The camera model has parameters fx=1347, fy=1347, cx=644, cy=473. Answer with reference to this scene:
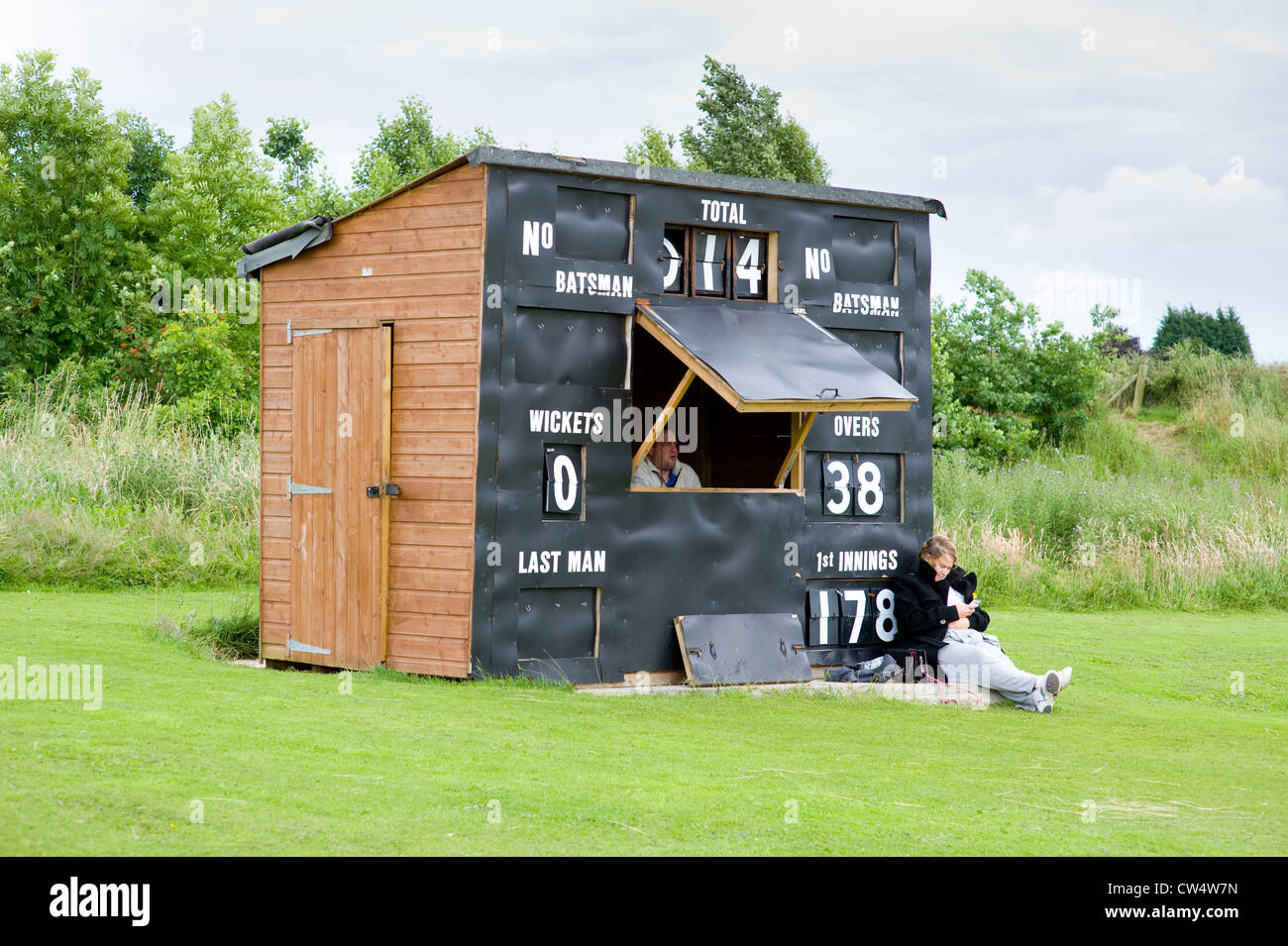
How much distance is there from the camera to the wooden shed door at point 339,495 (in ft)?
32.6

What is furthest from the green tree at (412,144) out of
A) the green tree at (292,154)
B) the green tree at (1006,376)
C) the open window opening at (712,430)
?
the open window opening at (712,430)

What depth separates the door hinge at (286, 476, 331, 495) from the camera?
10.3 meters

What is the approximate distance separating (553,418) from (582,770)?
3720mm

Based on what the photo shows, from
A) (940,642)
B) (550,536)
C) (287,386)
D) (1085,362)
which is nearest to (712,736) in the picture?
(550,536)

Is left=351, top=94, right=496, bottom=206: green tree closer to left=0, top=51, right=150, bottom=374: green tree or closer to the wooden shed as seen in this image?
left=0, top=51, right=150, bottom=374: green tree

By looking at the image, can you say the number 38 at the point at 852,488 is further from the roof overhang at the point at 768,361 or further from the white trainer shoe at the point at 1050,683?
the white trainer shoe at the point at 1050,683

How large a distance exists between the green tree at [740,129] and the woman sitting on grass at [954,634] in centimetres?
3502

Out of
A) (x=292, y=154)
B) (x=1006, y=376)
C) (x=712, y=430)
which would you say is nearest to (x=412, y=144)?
(x=292, y=154)

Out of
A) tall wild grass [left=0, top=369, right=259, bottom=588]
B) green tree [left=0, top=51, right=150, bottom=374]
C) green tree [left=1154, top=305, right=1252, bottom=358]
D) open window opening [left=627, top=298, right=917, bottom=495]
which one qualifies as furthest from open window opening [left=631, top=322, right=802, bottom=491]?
green tree [left=1154, top=305, right=1252, bottom=358]

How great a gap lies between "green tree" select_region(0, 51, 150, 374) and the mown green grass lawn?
26.9 metres

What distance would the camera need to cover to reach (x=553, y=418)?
9773 mm
